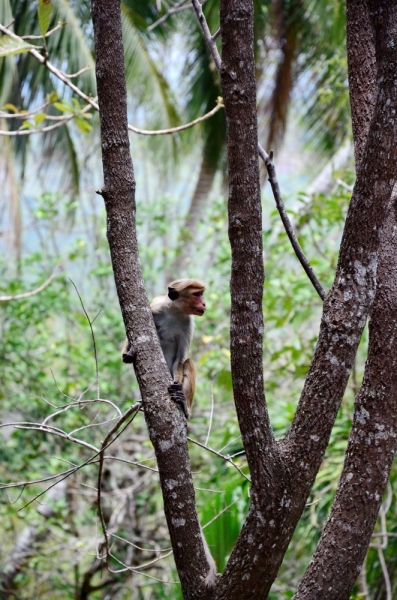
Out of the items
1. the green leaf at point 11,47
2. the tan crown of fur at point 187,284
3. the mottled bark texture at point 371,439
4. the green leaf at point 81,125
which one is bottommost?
the mottled bark texture at point 371,439

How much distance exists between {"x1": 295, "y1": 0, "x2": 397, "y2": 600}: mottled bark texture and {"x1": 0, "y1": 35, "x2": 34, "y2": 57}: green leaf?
1.98 metres

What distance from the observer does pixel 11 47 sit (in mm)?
3732

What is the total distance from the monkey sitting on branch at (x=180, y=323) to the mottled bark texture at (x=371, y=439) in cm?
194

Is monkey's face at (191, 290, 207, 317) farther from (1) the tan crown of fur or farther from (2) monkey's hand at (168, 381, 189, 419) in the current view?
(2) monkey's hand at (168, 381, 189, 419)

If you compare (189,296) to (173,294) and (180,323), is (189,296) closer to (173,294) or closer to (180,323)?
(173,294)

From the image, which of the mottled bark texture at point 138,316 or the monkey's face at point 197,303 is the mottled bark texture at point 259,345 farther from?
the monkey's face at point 197,303

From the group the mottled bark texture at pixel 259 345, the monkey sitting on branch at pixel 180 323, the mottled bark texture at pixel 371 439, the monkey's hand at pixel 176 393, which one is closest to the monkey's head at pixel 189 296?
the monkey sitting on branch at pixel 180 323

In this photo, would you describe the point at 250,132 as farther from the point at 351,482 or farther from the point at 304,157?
the point at 304,157

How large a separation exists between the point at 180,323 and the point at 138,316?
217 centimetres

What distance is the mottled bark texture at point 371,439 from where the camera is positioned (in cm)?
237

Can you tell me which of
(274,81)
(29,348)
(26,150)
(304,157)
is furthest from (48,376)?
(304,157)

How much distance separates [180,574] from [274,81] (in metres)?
9.90

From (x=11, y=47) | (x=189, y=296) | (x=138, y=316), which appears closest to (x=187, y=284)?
(x=189, y=296)

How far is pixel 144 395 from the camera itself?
261 cm
